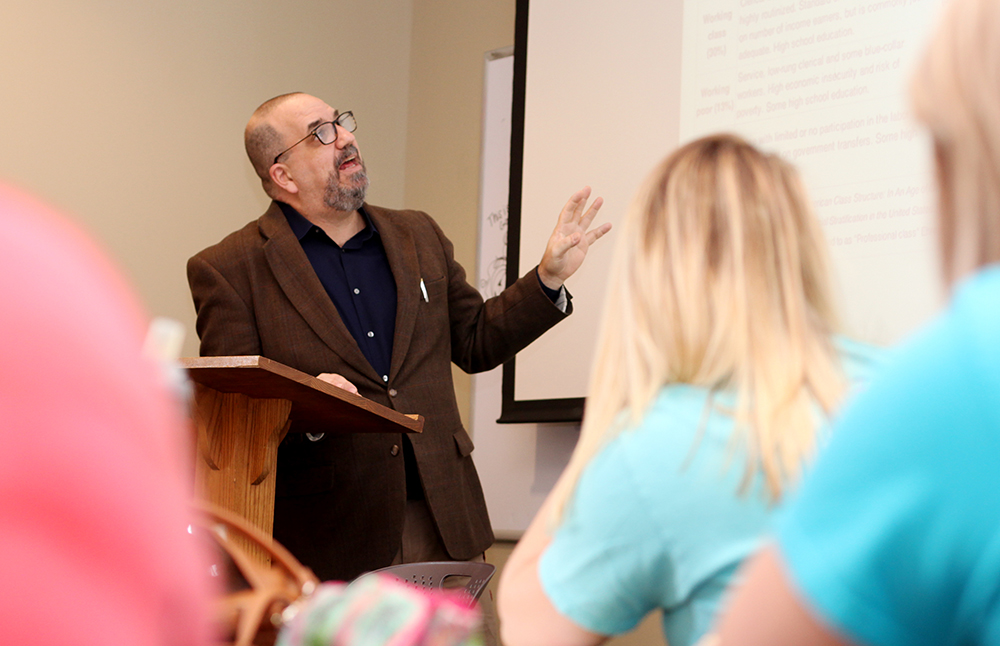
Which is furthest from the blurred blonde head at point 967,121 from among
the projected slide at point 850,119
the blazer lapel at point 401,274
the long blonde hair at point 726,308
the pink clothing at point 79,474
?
the blazer lapel at point 401,274

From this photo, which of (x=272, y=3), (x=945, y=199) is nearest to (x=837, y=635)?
(x=945, y=199)

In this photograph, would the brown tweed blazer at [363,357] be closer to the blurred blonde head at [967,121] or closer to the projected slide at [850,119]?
the projected slide at [850,119]

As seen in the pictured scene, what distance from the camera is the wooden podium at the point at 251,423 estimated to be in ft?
6.83

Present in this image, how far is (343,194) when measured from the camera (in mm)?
3193

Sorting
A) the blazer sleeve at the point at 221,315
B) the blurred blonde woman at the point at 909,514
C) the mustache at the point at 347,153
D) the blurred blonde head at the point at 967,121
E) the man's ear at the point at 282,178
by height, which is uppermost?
the mustache at the point at 347,153

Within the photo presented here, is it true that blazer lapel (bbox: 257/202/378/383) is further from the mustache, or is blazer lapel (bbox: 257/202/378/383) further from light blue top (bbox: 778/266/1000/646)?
light blue top (bbox: 778/266/1000/646)

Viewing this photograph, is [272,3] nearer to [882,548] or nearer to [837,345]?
[837,345]

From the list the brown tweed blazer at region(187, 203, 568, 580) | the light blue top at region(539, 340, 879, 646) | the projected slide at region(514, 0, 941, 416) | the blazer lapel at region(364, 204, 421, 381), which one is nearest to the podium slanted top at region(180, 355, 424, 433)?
the brown tweed blazer at region(187, 203, 568, 580)

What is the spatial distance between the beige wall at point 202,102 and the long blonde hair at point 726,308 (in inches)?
92.1

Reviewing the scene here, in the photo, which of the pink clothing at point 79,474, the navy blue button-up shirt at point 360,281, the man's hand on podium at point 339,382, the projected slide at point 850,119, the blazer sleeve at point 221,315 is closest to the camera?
the pink clothing at point 79,474

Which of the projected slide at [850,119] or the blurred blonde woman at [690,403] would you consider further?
the projected slide at [850,119]

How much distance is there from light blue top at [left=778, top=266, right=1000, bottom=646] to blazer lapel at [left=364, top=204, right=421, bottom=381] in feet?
8.06

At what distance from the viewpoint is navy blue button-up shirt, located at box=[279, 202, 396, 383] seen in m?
3.05

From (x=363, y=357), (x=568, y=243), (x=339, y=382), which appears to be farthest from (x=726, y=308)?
(x=363, y=357)
